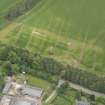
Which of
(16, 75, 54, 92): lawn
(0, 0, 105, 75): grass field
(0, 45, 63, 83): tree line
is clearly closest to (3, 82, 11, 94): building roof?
(16, 75, 54, 92): lawn

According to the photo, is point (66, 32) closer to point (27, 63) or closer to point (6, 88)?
point (27, 63)

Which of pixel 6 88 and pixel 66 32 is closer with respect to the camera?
pixel 6 88

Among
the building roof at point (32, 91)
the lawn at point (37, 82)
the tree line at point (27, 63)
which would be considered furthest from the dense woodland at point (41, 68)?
the building roof at point (32, 91)

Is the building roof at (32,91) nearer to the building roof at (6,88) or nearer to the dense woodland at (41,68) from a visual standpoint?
the building roof at (6,88)

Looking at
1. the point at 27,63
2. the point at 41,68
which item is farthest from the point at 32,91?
the point at 27,63

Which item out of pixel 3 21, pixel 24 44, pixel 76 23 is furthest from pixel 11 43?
pixel 76 23

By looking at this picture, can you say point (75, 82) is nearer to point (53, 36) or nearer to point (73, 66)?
point (73, 66)

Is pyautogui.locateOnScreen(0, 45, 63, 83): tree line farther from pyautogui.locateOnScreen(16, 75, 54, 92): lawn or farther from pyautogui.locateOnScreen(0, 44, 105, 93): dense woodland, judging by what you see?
pyautogui.locateOnScreen(16, 75, 54, 92): lawn
